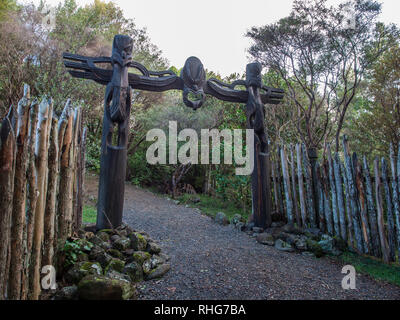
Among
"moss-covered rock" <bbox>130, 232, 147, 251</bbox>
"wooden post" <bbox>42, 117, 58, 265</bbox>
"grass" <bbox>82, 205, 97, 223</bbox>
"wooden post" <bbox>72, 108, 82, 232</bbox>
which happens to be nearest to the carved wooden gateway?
→ "wooden post" <bbox>72, 108, 82, 232</bbox>

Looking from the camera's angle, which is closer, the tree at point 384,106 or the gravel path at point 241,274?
the gravel path at point 241,274

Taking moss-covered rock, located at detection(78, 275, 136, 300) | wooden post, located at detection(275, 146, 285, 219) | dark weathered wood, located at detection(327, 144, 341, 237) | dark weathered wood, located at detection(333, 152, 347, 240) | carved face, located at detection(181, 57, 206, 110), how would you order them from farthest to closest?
1. wooden post, located at detection(275, 146, 285, 219)
2. carved face, located at detection(181, 57, 206, 110)
3. dark weathered wood, located at detection(327, 144, 341, 237)
4. dark weathered wood, located at detection(333, 152, 347, 240)
5. moss-covered rock, located at detection(78, 275, 136, 300)

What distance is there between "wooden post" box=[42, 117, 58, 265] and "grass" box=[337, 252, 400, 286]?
13.0ft

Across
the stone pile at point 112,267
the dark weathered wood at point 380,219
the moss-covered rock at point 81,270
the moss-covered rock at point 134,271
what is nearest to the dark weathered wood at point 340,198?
the dark weathered wood at point 380,219

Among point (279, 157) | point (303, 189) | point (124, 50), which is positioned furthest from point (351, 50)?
point (124, 50)

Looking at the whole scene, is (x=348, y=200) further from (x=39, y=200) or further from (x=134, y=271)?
(x=39, y=200)

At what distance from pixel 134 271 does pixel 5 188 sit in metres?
1.63

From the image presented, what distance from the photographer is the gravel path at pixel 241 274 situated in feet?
8.82

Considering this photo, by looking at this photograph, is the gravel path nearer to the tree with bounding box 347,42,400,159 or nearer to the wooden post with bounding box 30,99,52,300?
the wooden post with bounding box 30,99,52,300

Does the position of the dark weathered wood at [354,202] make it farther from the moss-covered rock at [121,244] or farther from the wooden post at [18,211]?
the wooden post at [18,211]

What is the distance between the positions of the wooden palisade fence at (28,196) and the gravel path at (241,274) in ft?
3.48

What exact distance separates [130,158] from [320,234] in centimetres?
997

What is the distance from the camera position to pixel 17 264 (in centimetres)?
187

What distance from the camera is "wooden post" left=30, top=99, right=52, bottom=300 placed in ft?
6.93
